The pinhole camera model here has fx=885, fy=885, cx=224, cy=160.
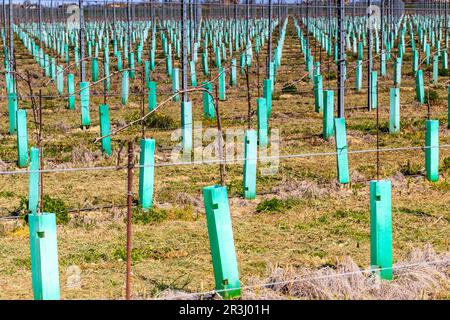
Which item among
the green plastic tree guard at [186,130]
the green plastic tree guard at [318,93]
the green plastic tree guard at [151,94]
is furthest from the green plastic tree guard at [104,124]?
the green plastic tree guard at [318,93]

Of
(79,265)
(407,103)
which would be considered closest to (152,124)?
(407,103)

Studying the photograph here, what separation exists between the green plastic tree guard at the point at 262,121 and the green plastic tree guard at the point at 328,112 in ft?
2.75

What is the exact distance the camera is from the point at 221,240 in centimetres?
504

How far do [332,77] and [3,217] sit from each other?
14546mm

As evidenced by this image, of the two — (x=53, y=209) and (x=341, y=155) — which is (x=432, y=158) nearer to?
(x=341, y=155)

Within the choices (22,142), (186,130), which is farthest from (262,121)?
(22,142)

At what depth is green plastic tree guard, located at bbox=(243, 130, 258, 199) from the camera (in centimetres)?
832

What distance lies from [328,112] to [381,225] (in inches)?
240

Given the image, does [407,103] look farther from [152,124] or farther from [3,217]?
[3,217]

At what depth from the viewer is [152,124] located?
43.8 ft

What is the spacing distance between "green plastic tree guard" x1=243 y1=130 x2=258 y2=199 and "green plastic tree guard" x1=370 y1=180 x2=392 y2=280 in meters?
2.86

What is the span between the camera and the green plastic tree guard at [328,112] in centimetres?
1149

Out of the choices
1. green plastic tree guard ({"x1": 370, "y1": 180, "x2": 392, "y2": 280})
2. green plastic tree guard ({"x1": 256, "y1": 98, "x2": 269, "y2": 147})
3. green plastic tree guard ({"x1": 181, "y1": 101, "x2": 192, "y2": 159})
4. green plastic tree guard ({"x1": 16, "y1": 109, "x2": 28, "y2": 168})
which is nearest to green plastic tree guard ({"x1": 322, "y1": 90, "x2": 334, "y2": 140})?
green plastic tree guard ({"x1": 256, "y1": 98, "x2": 269, "y2": 147})

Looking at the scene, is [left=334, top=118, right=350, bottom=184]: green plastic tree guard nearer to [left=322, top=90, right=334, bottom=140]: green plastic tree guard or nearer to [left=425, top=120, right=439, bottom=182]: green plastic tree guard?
[left=425, top=120, right=439, bottom=182]: green plastic tree guard
